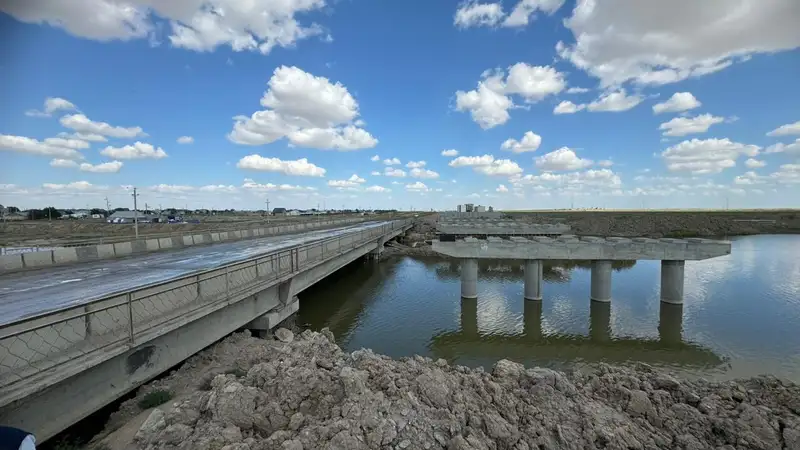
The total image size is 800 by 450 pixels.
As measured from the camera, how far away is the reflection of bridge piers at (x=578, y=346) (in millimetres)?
13461

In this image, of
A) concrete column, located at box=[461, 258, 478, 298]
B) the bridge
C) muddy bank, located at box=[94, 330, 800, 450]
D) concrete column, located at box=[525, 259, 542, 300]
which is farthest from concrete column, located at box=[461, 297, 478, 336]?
the bridge

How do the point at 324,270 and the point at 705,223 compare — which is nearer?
the point at 324,270

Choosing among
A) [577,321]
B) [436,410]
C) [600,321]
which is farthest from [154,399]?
[600,321]

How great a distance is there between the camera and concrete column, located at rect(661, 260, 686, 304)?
19.1m

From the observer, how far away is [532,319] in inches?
697

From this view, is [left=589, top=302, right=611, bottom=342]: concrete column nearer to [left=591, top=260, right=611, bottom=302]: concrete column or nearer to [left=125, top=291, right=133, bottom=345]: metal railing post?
[left=591, top=260, right=611, bottom=302]: concrete column

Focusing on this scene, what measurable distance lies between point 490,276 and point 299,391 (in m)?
23.8

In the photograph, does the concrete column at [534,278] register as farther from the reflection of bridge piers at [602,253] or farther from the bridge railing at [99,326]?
the bridge railing at [99,326]

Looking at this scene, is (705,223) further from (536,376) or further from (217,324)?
(217,324)

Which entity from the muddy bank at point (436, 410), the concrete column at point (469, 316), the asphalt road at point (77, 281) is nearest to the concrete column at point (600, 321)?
the concrete column at point (469, 316)

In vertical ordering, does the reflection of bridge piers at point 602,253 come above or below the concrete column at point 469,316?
above

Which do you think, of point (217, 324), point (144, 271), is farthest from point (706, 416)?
point (144, 271)

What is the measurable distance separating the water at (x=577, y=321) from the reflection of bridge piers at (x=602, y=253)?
1.12m

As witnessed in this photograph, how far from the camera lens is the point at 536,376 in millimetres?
8641
